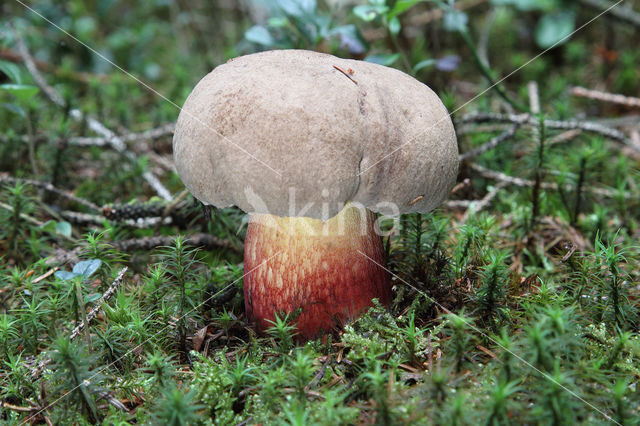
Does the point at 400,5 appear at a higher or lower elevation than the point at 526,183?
higher

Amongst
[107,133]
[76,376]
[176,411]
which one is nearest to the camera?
[176,411]

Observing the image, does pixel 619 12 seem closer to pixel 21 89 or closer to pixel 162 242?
pixel 162 242

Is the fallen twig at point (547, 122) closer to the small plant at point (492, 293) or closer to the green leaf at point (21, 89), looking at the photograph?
the small plant at point (492, 293)

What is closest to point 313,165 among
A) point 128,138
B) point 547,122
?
point 547,122

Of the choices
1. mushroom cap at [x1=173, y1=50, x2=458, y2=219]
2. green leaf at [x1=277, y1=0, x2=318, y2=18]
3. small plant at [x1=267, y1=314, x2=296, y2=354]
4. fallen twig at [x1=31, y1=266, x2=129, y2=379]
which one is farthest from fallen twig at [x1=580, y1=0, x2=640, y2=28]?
fallen twig at [x1=31, y1=266, x2=129, y2=379]

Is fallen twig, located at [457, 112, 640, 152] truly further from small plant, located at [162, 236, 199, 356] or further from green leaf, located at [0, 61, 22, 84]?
green leaf, located at [0, 61, 22, 84]

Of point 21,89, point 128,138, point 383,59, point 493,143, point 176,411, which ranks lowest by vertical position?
point 176,411

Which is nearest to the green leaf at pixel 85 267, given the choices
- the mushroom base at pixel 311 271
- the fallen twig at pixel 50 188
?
the mushroom base at pixel 311 271

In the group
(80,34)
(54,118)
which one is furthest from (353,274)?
(80,34)
